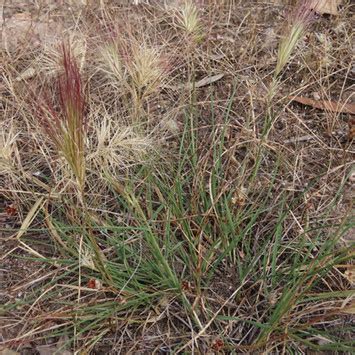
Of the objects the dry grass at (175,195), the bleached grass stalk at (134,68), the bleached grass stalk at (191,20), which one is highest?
the bleached grass stalk at (191,20)

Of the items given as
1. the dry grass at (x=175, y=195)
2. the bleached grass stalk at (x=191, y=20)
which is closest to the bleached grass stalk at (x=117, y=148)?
the dry grass at (x=175, y=195)

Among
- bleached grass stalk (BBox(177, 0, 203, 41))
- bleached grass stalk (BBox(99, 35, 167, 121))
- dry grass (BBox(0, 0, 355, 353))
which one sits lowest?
dry grass (BBox(0, 0, 355, 353))

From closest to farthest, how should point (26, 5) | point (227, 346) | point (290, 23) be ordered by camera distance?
point (227, 346) → point (290, 23) → point (26, 5)

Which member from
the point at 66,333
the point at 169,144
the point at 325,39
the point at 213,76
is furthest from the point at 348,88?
the point at 66,333

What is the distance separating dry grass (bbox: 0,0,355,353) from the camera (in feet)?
4.34

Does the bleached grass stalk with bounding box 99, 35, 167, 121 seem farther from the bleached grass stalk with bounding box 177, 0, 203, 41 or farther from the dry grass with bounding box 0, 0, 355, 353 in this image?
the bleached grass stalk with bounding box 177, 0, 203, 41

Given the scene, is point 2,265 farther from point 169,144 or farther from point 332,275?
point 332,275

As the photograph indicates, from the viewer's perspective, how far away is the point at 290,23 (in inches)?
61.2

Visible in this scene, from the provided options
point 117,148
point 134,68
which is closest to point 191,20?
point 134,68

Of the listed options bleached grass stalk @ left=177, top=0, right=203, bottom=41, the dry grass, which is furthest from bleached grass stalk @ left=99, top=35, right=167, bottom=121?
bleached grass stalk @ left=177, top=0, right=203, bottom=41

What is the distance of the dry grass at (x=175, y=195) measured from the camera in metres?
1.32

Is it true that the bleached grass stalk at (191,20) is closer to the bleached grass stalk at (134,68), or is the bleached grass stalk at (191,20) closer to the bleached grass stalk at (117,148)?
the bleached grass stalk at (134,68)

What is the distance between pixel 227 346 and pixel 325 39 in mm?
1262

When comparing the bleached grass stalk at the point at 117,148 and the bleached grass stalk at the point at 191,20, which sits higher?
the bleached grass stalk at the point at 191,20
